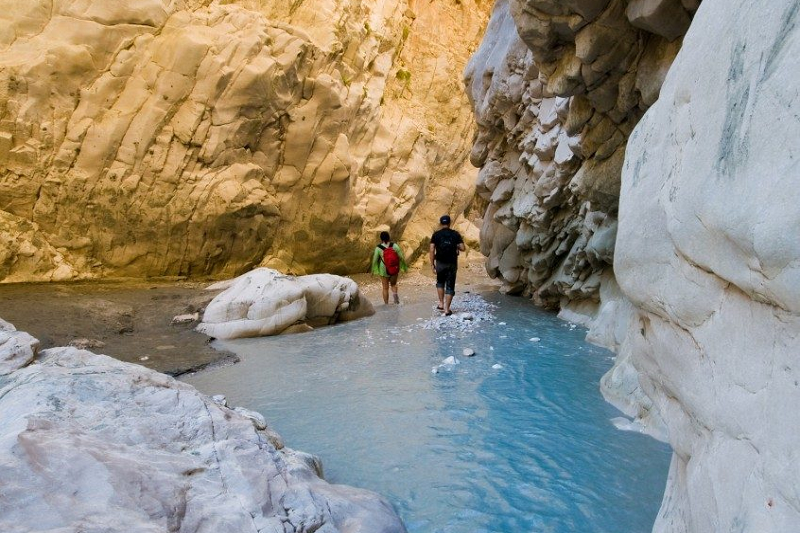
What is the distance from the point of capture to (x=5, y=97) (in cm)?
1182

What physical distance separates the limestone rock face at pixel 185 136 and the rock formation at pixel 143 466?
10.7 metres

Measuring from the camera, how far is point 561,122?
9.60 m

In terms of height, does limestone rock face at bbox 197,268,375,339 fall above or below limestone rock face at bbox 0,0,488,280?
below

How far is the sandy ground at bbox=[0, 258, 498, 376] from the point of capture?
754cm

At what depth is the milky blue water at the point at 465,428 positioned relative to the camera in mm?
3500

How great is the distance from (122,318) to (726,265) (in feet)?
32.5

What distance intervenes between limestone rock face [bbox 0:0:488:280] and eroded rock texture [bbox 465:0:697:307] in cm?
558

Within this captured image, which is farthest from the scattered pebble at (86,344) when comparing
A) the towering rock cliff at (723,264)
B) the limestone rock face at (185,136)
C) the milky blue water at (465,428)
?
the towering rock cliff at (723,264)

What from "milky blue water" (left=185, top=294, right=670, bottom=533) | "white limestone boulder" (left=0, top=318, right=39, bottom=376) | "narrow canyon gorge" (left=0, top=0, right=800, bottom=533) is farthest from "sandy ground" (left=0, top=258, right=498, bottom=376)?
"white limestone boulder" (left=0, top=318, right=39, bottom=376)

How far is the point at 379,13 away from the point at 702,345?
21516 mm

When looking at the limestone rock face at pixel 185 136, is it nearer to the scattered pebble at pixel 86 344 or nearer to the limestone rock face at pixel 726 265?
the scattered pebble at pixel 86 344

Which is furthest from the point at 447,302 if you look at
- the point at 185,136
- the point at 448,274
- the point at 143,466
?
the point at 185,136

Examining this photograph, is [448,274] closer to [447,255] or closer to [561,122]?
[447,255]

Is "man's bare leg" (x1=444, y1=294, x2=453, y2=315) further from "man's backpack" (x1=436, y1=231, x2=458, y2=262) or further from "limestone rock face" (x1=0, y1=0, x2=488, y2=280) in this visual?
"limestone rock face" (x1=0, y1=0, x2=488, y2=280)
